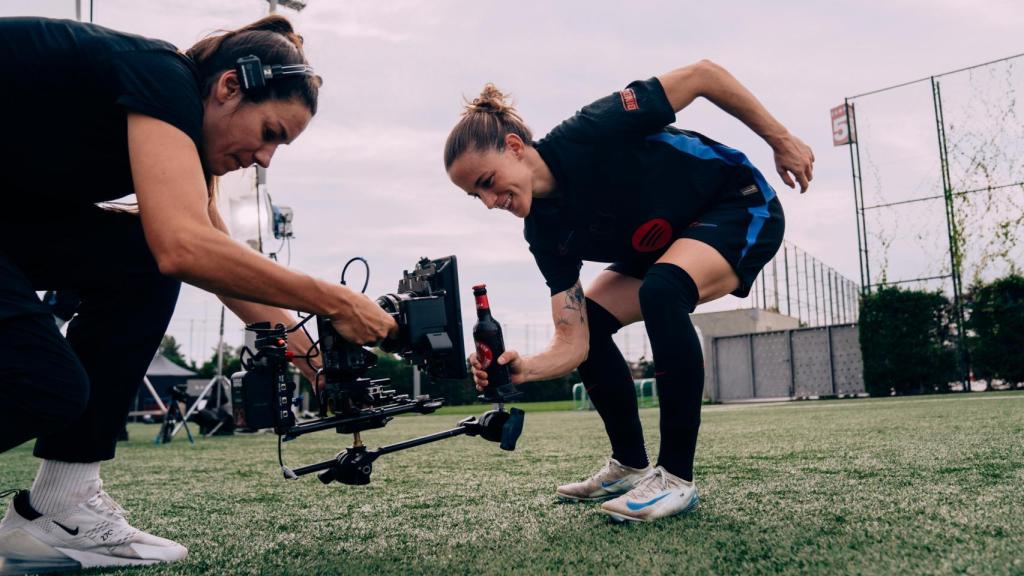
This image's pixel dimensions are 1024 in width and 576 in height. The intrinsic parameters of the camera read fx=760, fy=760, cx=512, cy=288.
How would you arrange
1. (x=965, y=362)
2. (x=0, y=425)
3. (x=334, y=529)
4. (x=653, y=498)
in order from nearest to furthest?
(x=0, y=425) < (x=653, y=498) < (x=334, y=529) < (x=965, y=362)

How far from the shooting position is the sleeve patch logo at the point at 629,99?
7.84ft

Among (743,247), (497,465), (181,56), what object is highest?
(181,56)

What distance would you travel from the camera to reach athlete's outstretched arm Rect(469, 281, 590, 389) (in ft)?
8.15

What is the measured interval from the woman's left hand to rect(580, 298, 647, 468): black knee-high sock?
0.79 meters

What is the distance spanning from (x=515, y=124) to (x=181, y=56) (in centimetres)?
115

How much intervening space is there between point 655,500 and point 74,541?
1.44 meters

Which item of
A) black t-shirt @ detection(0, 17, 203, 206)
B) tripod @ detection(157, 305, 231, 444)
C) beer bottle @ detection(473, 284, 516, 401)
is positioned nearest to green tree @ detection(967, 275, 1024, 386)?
tripod @ detection(157, 305, 231, 444)

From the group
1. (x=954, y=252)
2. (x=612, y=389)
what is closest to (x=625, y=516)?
(x=612, y=389)

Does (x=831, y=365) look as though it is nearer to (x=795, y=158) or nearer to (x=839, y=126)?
(x=839, y=126)

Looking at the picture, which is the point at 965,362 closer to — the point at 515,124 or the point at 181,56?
the point at 515,124

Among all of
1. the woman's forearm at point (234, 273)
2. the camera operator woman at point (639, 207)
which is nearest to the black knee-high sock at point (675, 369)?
the camera operator woman at point (639, 207)

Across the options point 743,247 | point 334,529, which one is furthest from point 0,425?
point 743,247

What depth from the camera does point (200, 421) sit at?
256cm

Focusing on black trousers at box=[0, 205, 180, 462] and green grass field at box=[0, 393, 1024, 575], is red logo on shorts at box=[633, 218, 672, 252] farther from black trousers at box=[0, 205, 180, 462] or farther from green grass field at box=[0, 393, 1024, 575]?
black trousers at box=[0, 205, 180, 462]
